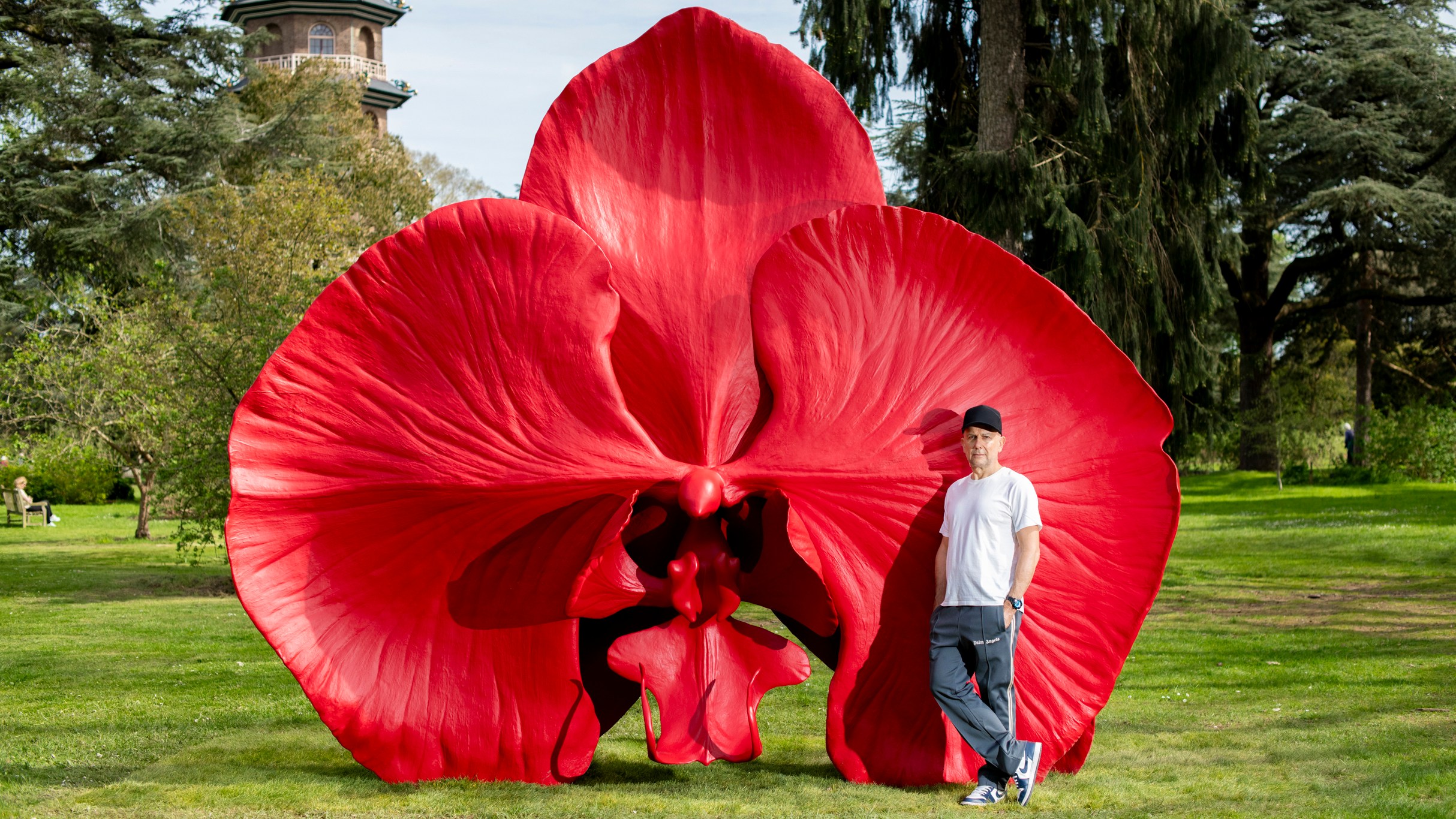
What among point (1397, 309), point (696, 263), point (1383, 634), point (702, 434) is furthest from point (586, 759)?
point (1397, 309)

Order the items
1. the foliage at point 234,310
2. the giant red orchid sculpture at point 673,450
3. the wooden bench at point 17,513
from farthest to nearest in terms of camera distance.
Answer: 1. the wooden bench at point 17,513
2. the foliage at point 234,310
3. the giant red orchid sculpture at point 673,450

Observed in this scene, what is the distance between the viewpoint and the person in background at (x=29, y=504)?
2459cm

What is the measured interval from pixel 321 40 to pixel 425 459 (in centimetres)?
4582

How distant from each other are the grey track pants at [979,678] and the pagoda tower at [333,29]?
141 ft

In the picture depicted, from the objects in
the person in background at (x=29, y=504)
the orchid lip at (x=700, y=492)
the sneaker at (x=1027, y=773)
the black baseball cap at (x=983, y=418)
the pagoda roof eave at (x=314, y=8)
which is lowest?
the person in background at (x=29, y=504)

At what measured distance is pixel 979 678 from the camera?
4488 millimetres

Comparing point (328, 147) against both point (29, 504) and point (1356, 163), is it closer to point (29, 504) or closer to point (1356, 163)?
point (29, 504)

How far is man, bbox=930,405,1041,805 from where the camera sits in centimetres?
439

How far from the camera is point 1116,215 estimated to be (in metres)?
11.6

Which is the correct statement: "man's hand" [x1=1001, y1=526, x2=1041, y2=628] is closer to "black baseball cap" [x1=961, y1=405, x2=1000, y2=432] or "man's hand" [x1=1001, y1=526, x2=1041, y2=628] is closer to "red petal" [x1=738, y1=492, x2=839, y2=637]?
"black baseball cap" [x1=961, y1=405, x2=1000, y2=432]

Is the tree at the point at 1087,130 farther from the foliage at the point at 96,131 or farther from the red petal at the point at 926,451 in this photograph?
the foliage at the point at 96,131

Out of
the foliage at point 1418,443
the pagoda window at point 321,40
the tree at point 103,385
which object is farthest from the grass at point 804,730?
the pagoda window at point 321,40

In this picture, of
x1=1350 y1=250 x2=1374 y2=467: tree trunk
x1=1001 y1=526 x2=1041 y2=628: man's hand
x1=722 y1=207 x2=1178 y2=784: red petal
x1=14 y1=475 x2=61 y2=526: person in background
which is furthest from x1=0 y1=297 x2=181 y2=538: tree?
x1=1350 y1=250 x2=1374 y2=467: tree trunk

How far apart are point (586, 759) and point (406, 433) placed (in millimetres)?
1414
